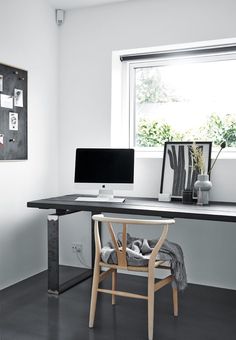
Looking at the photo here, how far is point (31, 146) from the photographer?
3.58 metres

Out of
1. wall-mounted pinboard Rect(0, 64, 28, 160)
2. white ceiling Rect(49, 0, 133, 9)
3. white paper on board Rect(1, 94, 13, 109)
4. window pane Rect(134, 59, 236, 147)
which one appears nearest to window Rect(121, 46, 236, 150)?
window pane Rect(134, 59, 236, 147)

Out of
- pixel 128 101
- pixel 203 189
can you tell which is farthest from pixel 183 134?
pixel 203 189

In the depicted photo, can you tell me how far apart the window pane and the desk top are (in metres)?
0.70

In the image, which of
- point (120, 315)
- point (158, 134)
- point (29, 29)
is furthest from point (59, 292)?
point (29, 29)

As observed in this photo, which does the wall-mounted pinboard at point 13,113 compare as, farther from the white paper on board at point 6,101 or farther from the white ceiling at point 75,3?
the white ceiling at point 75,3

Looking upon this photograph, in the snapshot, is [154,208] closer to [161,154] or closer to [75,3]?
[161,154]

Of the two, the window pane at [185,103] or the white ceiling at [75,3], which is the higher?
the white ceiling at [75,3]

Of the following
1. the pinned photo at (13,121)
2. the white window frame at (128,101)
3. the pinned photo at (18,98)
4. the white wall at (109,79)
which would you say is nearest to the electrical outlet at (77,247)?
the white wall at (109,79)

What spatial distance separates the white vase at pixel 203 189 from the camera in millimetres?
3166

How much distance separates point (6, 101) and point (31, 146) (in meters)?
0.48

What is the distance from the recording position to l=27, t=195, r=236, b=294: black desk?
9.10 ft

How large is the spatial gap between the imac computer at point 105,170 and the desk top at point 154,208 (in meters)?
0.16

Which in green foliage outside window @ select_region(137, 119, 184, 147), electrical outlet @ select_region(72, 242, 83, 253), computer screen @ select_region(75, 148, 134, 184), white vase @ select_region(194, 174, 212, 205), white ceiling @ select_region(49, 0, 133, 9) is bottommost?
electrical outlet @ select_region(72, 242, 83, 253)

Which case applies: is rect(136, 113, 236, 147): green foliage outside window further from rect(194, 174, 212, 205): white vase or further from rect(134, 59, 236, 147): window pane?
rect(194, 174, 212, 205): white vase
